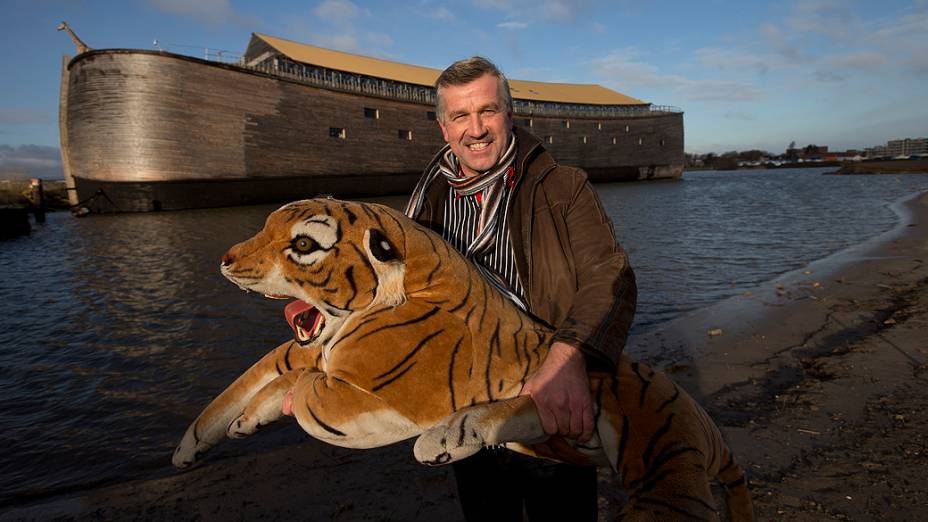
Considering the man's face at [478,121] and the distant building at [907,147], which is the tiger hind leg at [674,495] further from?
the distant building at [907,147]

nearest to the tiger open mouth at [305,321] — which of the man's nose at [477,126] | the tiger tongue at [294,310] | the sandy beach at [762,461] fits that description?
the tiger tongue at [294,310]

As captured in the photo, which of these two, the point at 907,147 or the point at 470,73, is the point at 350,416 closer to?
the point at 470,73

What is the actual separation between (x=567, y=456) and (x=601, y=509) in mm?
1480

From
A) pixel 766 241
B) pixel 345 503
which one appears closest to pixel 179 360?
pixel 345 503

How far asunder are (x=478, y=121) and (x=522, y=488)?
1.56 m

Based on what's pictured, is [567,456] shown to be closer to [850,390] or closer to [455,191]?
[455,191]

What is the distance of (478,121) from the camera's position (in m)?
1.97

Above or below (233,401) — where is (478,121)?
above

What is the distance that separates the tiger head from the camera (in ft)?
5.04

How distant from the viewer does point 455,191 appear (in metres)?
2.21

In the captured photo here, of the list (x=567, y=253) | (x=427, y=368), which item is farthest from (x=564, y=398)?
(x=567, y=253)

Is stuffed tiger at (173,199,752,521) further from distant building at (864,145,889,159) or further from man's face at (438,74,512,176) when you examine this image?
distant building at (864,145,889,159)

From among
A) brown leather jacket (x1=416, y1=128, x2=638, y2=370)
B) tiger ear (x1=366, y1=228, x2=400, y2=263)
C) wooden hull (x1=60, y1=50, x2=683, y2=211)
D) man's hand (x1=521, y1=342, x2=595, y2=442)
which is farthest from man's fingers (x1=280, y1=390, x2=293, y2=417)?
wooden hull (x1=60, y1=50, x2=683, y2=211)

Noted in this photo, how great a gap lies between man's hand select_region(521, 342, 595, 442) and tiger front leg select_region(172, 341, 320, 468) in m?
0.83
